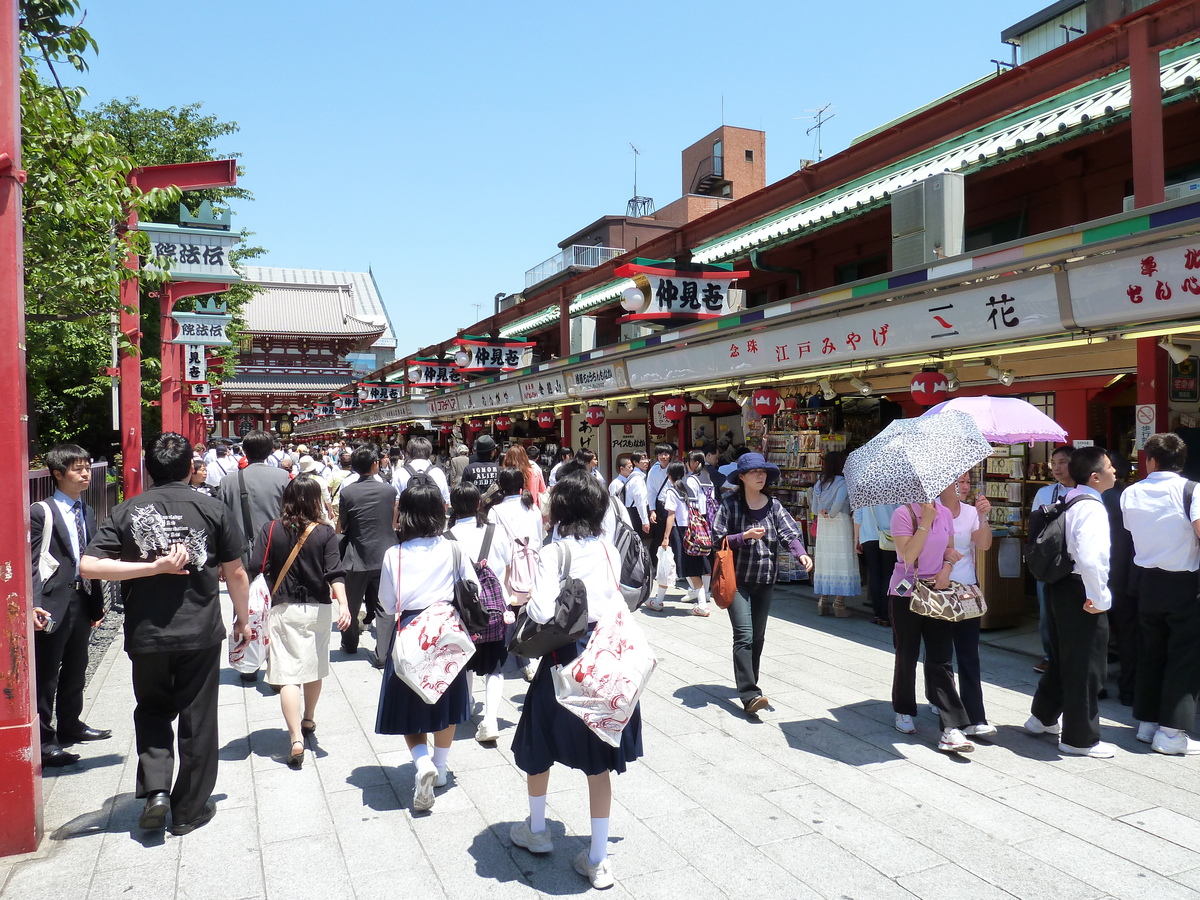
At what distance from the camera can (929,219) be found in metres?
7.63

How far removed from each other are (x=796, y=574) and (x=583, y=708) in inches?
311

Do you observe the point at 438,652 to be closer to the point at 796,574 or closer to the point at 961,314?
the point at 961,314

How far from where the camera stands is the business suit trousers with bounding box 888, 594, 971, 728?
16.1 feet

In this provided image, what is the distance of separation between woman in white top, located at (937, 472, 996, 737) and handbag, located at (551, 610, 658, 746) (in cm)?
259

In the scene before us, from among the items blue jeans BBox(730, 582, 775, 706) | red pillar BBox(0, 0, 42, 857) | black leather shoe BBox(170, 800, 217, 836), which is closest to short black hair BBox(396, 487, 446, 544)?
black leather shoe BBox(170, 800, 217, 836)

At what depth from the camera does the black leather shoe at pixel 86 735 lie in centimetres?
510

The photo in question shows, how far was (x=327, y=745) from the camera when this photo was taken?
5133 mm

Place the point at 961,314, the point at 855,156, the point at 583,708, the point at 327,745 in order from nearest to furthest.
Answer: the point at 583,708 < the point at 327,745 < the point at 961,314 < the point at 855,156

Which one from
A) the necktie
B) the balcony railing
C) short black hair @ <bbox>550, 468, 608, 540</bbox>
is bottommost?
the necktie

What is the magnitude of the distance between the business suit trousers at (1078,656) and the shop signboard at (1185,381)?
11.9 feet

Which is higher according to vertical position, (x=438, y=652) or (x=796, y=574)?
(x=438, y=652)

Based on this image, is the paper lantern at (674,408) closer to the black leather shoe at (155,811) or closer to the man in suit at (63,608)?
the man in suit at (63,608)

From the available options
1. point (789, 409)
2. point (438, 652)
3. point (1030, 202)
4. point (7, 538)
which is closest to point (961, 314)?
point (1030, 202)

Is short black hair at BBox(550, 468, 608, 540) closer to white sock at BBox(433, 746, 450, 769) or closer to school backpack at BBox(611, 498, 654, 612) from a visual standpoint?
school backpack at BBox(611, 498, 654, 612)
